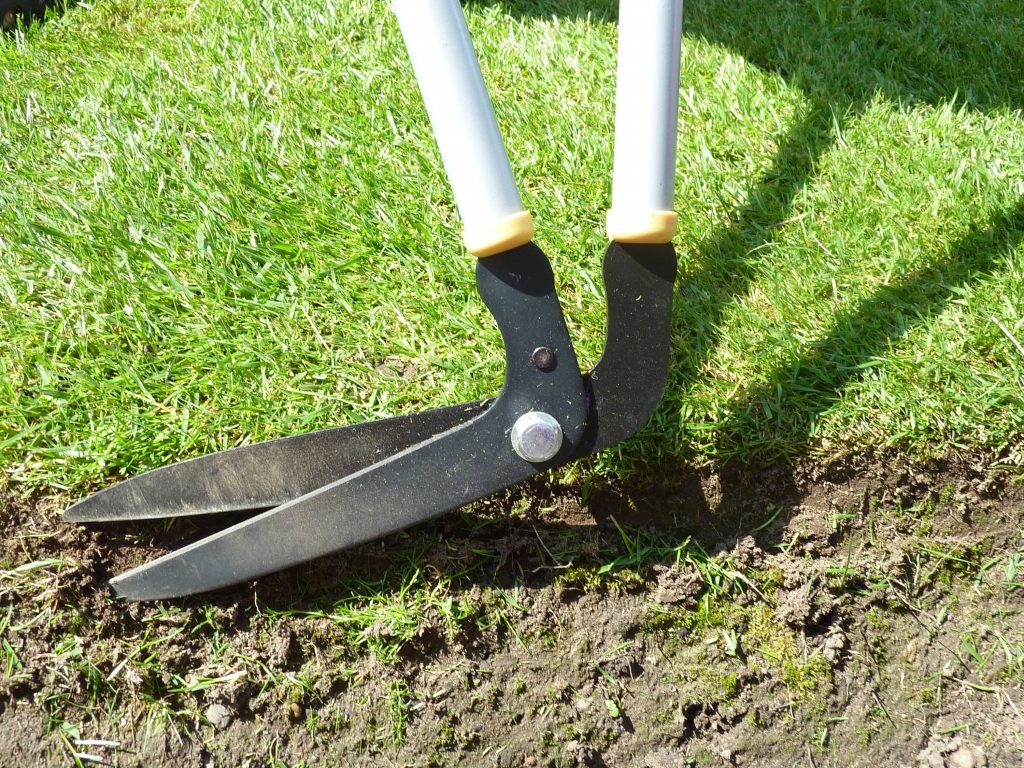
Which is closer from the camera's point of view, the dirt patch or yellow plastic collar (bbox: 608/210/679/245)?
yellow plastic collar (bbox: 608/210/679/245)

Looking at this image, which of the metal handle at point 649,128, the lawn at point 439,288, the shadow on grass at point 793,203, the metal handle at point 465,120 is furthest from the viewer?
the shadow on grass at point 793,203

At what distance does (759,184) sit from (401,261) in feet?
3.64

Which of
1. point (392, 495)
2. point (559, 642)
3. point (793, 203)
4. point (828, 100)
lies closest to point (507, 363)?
point (392, 495)

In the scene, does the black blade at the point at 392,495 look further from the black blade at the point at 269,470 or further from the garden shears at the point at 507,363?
the black blade at the point at 269,470

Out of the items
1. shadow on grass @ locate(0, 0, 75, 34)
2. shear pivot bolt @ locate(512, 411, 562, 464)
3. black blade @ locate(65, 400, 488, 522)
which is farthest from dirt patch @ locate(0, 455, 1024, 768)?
shadow on grass @ locate(0, 0, 75, 34)

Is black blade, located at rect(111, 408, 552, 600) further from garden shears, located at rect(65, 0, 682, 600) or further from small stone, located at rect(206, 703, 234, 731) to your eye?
small stone, located at rect(206, 703, 234, 731)

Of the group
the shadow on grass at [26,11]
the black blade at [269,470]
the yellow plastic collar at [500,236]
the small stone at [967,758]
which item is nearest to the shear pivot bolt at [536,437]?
the black blade at [269,470]

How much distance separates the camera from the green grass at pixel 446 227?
6.61 ft

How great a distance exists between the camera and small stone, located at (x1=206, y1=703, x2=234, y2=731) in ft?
5.78

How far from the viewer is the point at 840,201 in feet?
7.94

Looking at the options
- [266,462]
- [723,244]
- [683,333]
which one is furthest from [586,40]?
[266,462]

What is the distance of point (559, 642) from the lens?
1.84m

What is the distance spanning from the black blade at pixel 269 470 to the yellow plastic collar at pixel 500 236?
362 millimetres

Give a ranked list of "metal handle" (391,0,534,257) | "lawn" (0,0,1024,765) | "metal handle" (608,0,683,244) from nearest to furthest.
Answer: "metal handle" (391,0,534,257) → "metal handle" (608,0,683,244) → "lawn" (0,0,1024,765)
